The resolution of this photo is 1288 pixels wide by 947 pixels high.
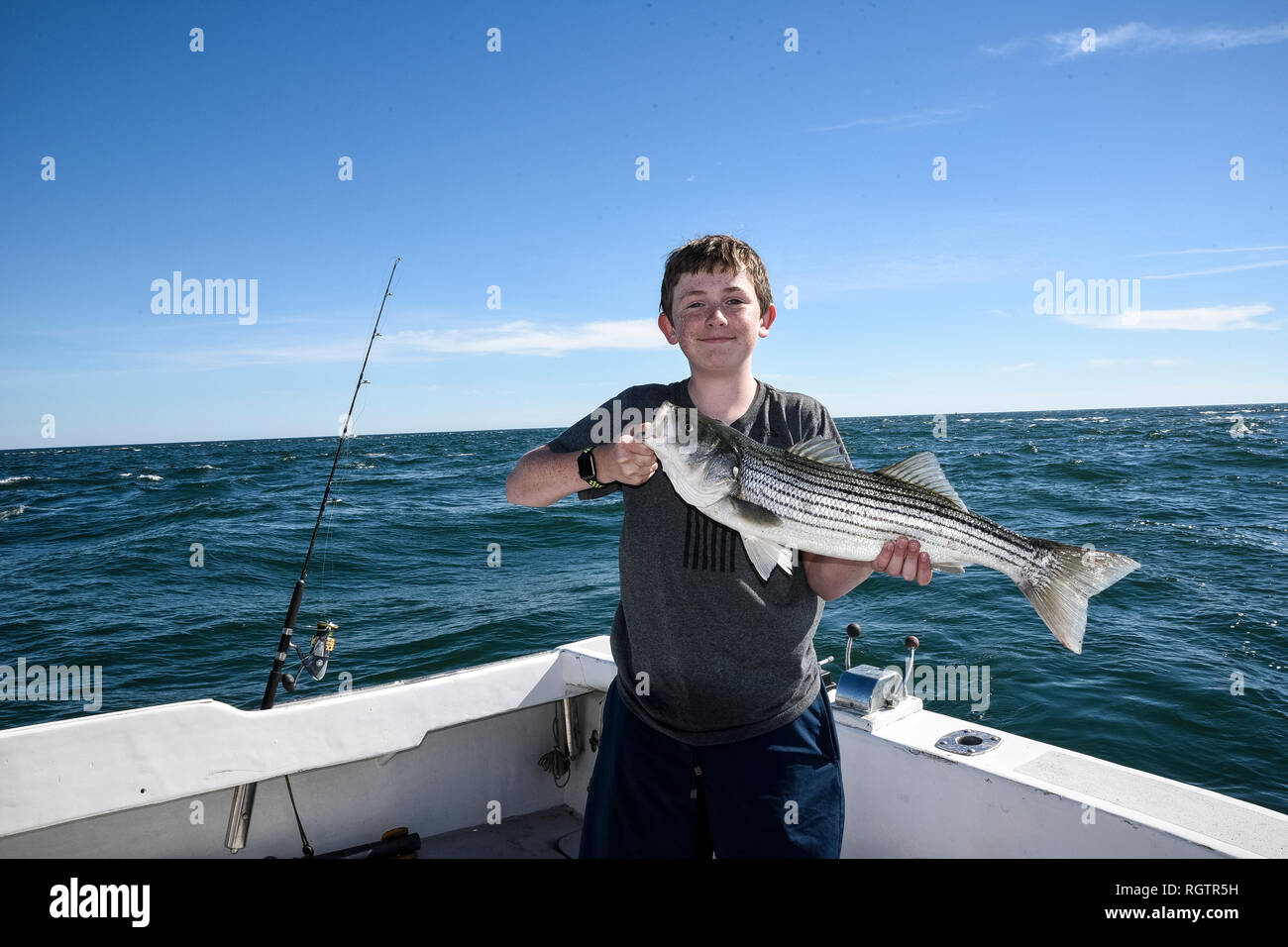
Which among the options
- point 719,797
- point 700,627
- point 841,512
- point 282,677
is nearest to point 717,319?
point 841,512

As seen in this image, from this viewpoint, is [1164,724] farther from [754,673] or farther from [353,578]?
[353,578]

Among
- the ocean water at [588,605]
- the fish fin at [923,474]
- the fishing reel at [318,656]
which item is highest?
the fish fin at [923,474]

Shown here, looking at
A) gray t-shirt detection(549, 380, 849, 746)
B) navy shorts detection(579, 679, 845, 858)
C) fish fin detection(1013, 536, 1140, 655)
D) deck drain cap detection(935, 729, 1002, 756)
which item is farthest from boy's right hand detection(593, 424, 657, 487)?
deck drain cap detection(935, 729, 1002, 756)

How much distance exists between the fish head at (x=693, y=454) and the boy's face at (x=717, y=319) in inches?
12.5

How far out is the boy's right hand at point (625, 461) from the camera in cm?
312

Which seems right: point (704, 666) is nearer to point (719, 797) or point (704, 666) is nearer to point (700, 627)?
point (700, 627)

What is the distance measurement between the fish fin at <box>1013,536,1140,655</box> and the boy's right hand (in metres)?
1.85

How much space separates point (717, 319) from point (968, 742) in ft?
9.86

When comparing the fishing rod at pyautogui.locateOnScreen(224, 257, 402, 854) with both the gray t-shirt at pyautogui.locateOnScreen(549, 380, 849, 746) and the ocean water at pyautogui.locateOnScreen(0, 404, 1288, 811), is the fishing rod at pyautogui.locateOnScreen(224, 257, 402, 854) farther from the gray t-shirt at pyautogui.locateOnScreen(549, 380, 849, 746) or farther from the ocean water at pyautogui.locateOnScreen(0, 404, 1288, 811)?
the ocean water at pyautogui.locateOnScreen(0, 404, 1288, 811)

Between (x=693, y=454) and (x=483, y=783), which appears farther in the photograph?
(x=483, y=783)

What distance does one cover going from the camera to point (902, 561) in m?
3.49

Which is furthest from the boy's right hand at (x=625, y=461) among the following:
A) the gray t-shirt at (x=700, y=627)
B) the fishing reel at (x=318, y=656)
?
the fishing reel at (x=318, y=656)

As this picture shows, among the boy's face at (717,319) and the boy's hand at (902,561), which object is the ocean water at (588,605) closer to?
the boy's hand at (902,561)

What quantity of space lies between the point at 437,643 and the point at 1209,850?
13315 millimetres
